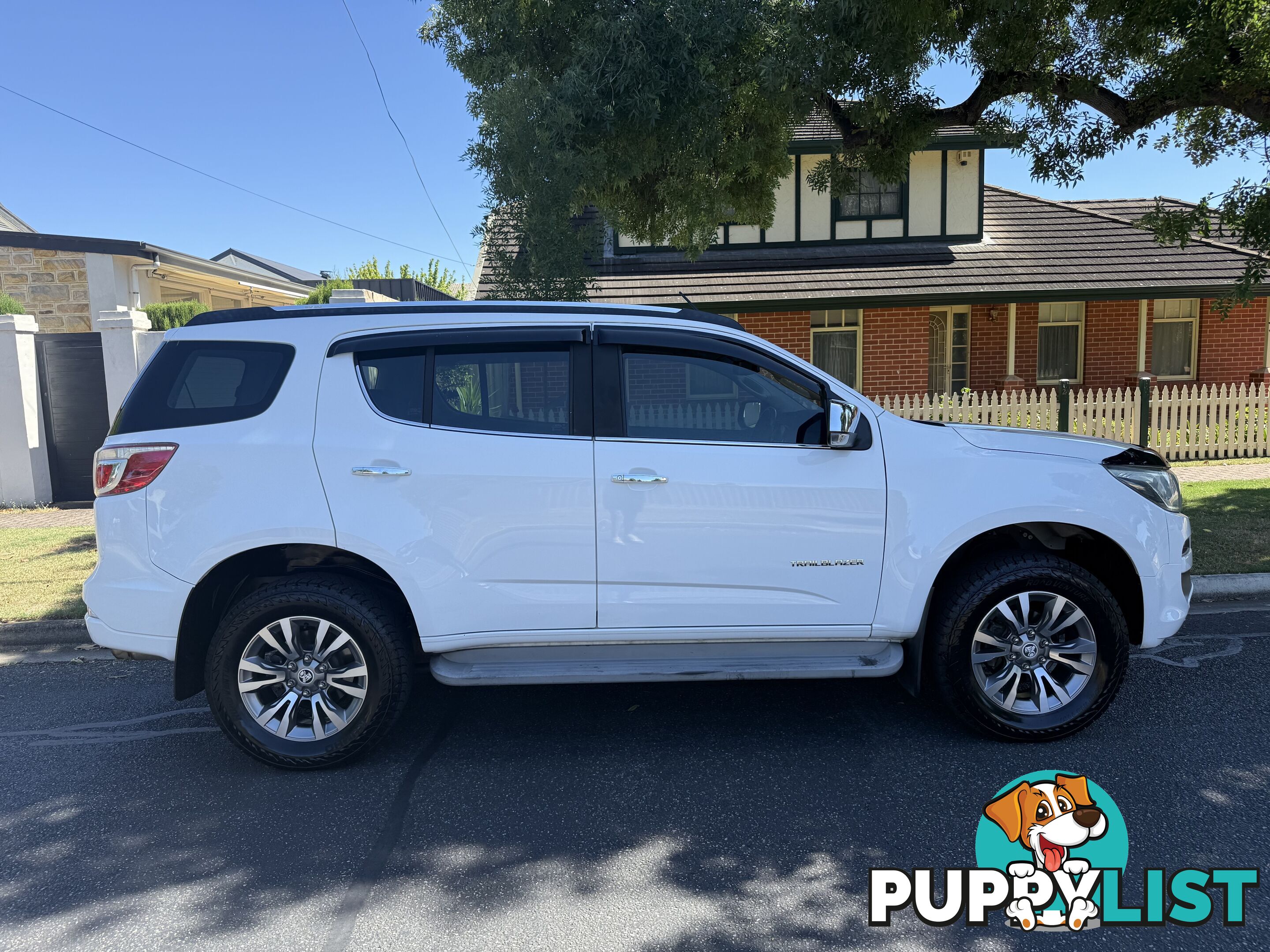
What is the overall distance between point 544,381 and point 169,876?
8.15ft

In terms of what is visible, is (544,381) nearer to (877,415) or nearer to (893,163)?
(877,415)

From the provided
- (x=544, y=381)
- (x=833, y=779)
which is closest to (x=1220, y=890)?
(x=833, y=779)

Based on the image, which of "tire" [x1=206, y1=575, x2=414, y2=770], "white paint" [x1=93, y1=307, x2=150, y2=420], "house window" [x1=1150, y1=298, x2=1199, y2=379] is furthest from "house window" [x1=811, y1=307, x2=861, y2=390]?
"tire" [x1=206, y1=575, x2=414, y2=770]

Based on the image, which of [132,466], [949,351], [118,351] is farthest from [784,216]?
[132,466]

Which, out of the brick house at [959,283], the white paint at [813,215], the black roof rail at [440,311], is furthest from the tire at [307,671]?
the white paint at [813,215]

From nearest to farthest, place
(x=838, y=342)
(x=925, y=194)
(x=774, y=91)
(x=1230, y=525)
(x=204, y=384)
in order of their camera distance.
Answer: (x=204, y=384), (x=774, y=91), (x=1230, y=525), (x=838, y=342), (x=925, y=194)

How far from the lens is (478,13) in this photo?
844 cm

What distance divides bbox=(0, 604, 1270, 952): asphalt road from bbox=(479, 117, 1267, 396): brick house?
1197 centimetres

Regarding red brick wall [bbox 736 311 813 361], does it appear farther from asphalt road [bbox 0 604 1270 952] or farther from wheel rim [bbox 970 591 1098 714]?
wheel rim [bbox 970 591 1098 714]

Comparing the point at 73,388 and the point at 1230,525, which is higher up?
the point at 73,388

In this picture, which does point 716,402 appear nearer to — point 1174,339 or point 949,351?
point 949,351

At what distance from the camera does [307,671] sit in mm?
4219

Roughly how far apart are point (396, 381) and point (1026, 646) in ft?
10.4

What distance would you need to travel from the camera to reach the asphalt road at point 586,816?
3.06 m
